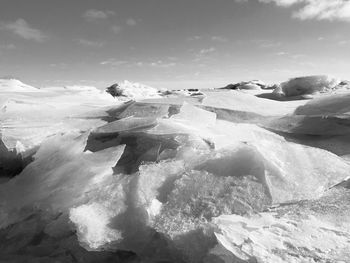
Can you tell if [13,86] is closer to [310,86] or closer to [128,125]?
[128,125]

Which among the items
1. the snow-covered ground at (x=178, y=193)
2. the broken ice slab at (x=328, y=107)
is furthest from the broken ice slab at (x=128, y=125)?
the broken ice slab at (x=328, y=107)

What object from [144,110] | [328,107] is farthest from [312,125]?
[144,110]

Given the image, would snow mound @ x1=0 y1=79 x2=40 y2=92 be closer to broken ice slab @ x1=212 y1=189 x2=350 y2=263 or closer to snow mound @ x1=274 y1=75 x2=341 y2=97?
snow mound @ x1=274 y1=75 x2=341 y2=97

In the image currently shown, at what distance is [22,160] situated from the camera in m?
3.43

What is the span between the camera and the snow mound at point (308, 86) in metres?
6.21

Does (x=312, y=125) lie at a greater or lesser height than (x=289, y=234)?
greater

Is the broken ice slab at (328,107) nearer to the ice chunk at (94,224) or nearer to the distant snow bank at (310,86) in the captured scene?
the distant snow bank at (310,86)

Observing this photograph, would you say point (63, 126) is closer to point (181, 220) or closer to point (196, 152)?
point (196, 152)

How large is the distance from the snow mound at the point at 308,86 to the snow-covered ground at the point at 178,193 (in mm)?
2658

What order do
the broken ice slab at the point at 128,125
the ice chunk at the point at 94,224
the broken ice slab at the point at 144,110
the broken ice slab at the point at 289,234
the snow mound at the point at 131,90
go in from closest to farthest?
the broken ice slab at the point at 289,234 → the ice chunk at the point at 94,224 → the broken ice slab at the point at 128,125 → the broken ice slab at the point at 144,110 → the snow mound at the point at 131,90

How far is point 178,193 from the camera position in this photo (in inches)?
90.4

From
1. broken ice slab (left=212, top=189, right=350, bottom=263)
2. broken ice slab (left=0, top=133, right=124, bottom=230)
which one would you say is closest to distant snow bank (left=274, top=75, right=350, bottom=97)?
broken ice slab (left=0, top=133, right=124, bottom=230)

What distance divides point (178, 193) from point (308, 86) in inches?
184

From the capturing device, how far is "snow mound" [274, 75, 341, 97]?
20.4ft
